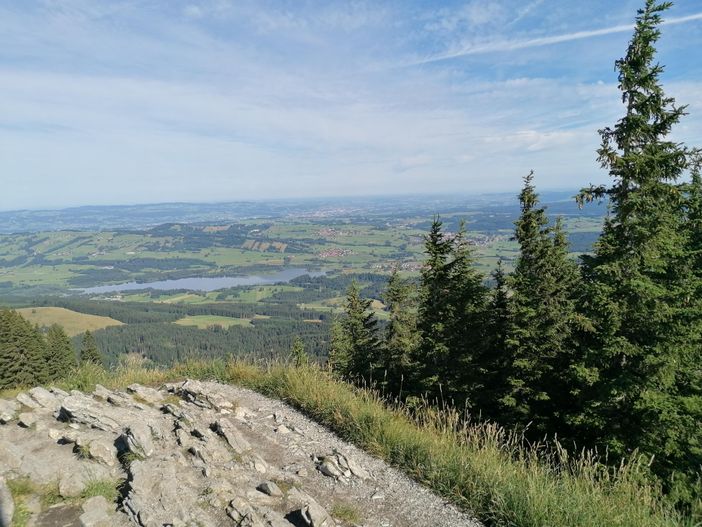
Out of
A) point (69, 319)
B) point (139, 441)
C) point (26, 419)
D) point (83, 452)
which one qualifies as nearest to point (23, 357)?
point (26, 419)

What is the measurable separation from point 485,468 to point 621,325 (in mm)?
7843

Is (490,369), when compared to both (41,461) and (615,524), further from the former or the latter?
(41,461)

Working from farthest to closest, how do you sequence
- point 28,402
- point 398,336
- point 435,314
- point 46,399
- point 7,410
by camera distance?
point 398,336
point 435,314
point 46,399
point 28,402
point 7,410

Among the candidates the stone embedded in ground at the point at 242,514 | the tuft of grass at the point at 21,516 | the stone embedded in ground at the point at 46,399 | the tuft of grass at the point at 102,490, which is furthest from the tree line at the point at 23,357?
the stone embedded in ground at the point at 242,514

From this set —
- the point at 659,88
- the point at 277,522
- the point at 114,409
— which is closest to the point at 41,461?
the point at 114,409

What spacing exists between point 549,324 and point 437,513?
10710 mm

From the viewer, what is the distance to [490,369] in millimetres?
17000

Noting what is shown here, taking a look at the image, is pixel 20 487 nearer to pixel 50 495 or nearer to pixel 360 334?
pixel 50 495

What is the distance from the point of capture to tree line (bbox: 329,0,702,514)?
424 inches

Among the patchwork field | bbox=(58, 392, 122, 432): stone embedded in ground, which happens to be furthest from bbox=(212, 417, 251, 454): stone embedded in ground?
the patchwork field

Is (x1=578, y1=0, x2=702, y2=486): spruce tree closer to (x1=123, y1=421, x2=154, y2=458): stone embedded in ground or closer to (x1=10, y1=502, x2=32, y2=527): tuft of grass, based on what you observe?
(x1=123, y1=421, x2=154, y2=458): stone embedded in ground

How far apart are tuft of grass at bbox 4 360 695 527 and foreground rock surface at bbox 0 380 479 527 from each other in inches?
12.7

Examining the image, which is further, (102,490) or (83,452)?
(83,452)

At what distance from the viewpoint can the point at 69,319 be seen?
115875mm
